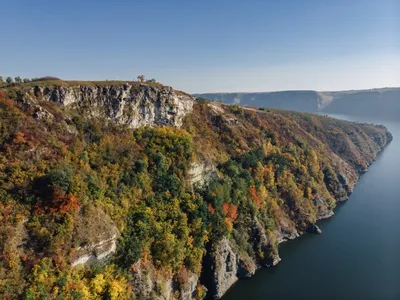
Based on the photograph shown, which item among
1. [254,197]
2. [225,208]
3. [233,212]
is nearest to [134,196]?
[225,208]

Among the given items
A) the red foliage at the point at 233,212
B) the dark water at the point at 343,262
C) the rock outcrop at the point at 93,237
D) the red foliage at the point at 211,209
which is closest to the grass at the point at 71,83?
the rock outcrop at the point at 93,237

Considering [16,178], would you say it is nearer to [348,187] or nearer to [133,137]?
[133,137]

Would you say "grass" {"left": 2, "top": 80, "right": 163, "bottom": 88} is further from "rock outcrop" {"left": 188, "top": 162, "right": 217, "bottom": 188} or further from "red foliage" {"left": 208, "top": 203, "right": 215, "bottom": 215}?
"red foliage" {"left": 208, "top": 203, "right": 215, "bottom": 215}

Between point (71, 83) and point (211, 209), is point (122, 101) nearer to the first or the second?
point (71, 83)

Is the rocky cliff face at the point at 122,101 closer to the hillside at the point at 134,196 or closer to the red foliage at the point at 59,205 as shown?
the hillside at the point at 134,196

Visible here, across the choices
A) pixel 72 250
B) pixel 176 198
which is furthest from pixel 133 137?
pixel 72 250
